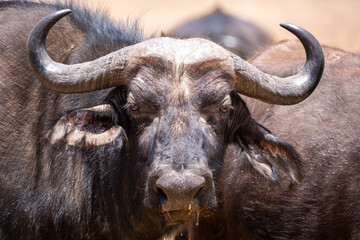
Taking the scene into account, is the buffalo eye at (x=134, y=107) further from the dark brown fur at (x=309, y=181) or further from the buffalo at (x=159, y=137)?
the dark brown fur at (x=309, y=181)

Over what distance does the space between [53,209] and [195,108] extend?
1.69 metres

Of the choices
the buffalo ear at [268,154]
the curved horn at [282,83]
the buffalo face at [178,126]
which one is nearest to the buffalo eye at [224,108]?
the buffalo face at [178,126]

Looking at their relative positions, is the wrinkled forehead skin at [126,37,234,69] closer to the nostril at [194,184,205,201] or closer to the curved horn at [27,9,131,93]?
the curved horn at [27,9,131,93]

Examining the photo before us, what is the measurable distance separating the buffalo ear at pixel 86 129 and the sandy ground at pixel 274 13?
547 inches

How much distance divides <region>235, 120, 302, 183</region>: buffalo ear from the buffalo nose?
4.55ft

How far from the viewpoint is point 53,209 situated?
6.59 meters

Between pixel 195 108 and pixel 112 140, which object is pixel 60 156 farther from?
pixel 195 108

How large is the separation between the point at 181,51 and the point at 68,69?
0.97 m

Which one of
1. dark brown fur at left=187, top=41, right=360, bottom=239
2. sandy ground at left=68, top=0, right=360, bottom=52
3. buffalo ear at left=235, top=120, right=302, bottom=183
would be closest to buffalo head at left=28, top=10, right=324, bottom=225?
buffalo ear at left=235, top=120, right=302, bottom=183

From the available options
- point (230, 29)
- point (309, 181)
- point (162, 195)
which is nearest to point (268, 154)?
point (309, 181)

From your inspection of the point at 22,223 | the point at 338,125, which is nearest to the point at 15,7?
the point at 22,223

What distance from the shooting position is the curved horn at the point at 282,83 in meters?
Answer: 6.27

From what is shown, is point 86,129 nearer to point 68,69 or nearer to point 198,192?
point 68,69

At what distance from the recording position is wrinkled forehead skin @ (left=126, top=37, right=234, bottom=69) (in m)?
6.11
